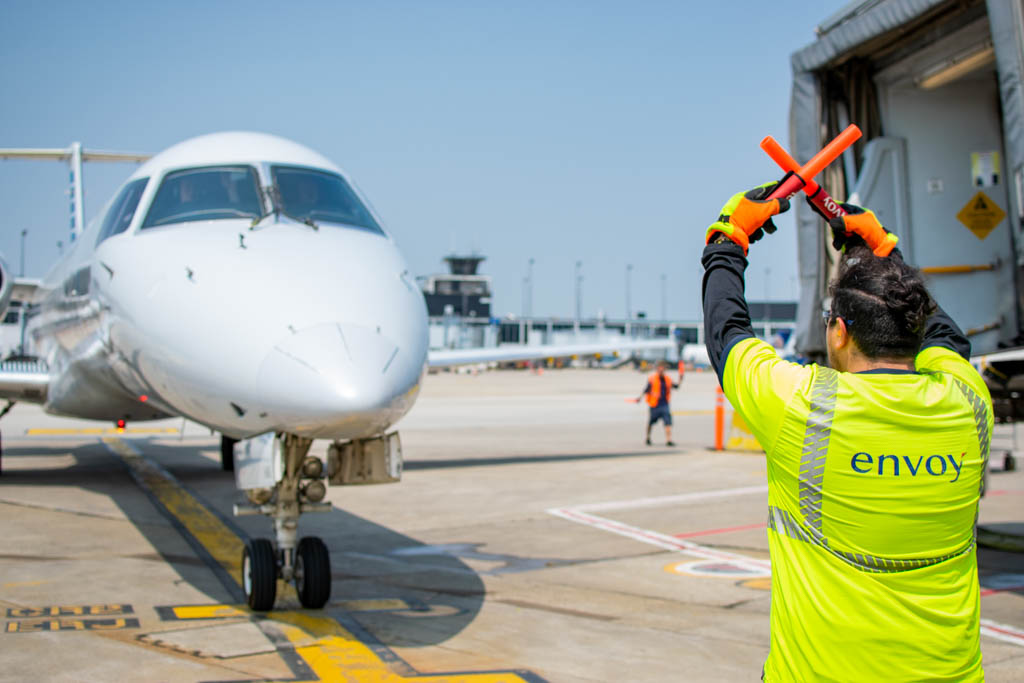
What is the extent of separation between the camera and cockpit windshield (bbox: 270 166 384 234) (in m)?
6.29

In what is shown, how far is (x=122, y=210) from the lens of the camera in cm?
725

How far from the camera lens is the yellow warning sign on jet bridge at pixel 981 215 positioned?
295 inches

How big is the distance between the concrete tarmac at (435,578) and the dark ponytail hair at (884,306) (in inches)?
103

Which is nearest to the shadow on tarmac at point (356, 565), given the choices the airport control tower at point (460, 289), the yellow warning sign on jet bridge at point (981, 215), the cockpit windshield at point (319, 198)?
the cockpit windshield at point (319, 198)

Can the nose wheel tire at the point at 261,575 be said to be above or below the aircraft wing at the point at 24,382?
below

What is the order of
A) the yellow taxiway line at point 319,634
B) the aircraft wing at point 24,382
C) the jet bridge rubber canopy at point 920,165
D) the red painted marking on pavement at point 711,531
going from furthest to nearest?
the aircraft wing at point 24,382 < the red painted marking on pavement at point 711,531 < the jet bridge rubber canopy at point 920,165 < the yellow taxiway line at point 319,634

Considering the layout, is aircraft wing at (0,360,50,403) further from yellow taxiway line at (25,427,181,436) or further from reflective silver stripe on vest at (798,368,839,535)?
reflective silver stripe on vest at (798,368,839,535)

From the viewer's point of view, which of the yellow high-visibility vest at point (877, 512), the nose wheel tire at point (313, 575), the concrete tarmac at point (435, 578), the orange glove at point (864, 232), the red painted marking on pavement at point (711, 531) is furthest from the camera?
the red painted marking on pavement at point (711, 531)

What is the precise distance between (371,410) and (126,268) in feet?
8.96

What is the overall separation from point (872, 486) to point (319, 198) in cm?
503

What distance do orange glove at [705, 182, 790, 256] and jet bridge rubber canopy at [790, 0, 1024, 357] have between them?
17.5 feet

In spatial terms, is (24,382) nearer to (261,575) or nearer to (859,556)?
(261,575)

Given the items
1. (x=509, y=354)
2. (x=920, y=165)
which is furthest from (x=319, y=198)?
(x=509, y=354)

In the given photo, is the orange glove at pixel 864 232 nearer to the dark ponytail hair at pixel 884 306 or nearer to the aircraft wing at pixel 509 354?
the dark ponytail hair at pixel 884 306
